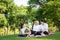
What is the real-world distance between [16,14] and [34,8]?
499 centimetres

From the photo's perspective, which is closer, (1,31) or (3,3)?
(3,3)

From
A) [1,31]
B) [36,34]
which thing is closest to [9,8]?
[1,31]

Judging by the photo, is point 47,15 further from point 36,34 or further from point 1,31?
point 36,34

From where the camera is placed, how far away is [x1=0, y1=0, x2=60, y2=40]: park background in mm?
37656

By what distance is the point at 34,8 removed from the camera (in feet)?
149

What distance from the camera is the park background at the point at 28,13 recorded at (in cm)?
3766

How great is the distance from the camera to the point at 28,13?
45406mm

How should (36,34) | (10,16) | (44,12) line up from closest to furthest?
(36,34)
(44,12)
(10,16)

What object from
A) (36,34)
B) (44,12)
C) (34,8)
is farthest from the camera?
(34,8)

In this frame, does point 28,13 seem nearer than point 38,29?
No

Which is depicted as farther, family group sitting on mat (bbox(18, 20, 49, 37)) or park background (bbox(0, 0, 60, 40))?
park background (bbox(0, 0, 60, 40))

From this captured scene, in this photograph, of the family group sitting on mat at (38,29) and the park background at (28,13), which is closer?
the family group sitting on mat at (38,29)

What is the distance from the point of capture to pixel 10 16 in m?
41.3

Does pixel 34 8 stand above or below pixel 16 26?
above
